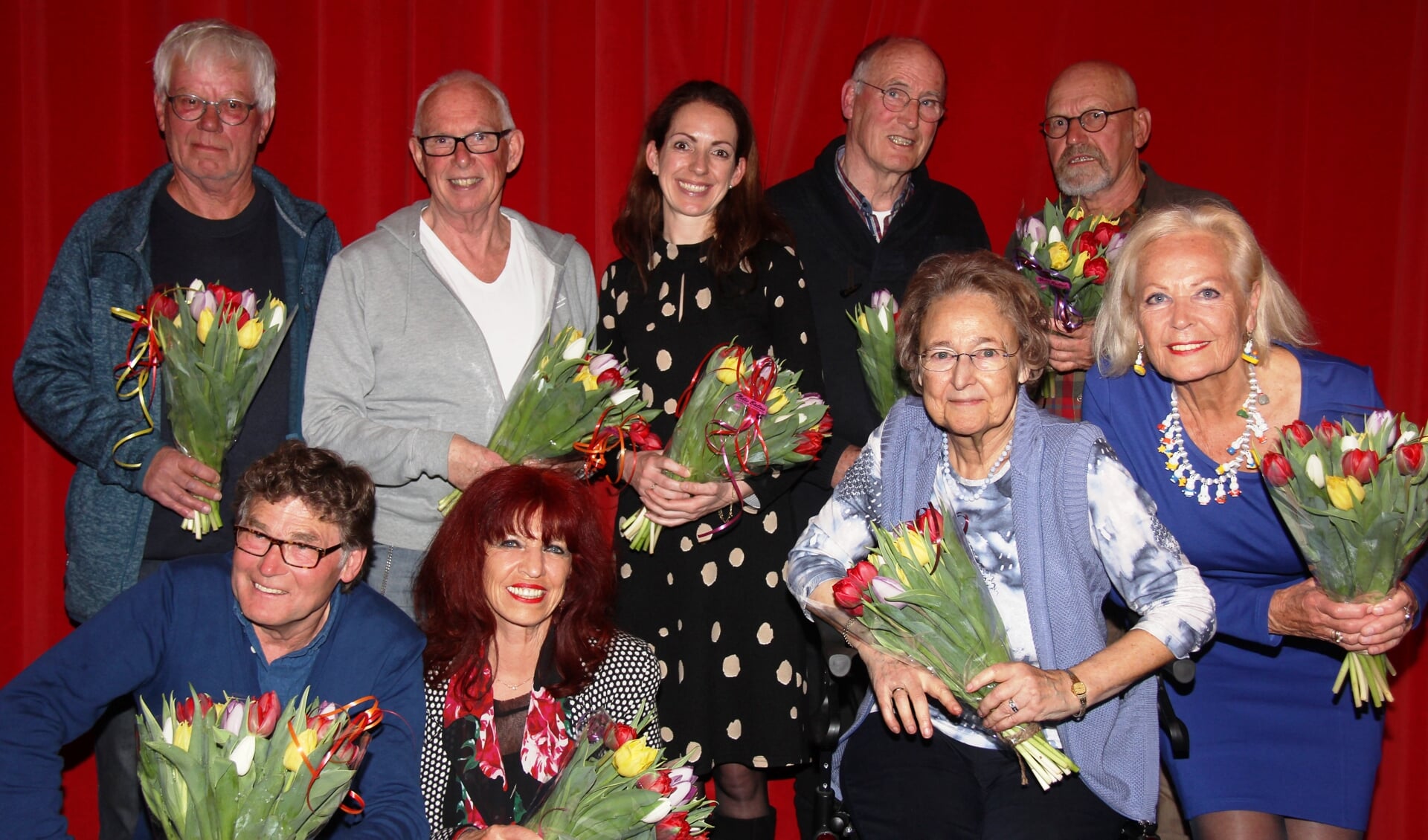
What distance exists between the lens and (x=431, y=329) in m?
2.79

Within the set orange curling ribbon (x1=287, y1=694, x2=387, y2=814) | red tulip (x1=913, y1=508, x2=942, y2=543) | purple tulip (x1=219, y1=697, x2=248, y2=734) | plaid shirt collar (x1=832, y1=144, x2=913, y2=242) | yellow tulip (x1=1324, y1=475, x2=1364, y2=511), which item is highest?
plaid shirt collar (x1=832, y1=144, x2=913, y2=242)

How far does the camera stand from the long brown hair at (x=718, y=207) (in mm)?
2875

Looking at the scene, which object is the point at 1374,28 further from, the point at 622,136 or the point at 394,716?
the point at 394,716

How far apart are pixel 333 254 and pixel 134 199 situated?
0.51 meters

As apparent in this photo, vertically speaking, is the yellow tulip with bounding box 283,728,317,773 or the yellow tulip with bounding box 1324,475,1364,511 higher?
the yellow tulip with bounding box 1324,475,1364,511

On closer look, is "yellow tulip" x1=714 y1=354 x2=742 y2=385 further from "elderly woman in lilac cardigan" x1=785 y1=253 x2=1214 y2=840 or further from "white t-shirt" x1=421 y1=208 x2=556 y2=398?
"white t-shirt" x1=421 y1=208 x2=556 y2=398

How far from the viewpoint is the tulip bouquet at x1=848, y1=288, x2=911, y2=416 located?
280 cm

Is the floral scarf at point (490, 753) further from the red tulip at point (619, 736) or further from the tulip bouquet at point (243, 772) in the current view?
the tulip bouquet at point (243, 772)

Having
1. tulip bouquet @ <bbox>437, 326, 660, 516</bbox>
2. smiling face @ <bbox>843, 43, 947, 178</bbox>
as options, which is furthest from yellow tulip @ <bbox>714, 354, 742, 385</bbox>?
smiling face @ <bbox>843, 43, 947, 178</bbox>

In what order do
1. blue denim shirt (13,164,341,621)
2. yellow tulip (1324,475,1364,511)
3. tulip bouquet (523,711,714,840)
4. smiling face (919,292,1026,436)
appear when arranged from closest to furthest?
tulip bouquet (523,711,714,840)
yellow tulip (1324,475,1364,511)
smiling face (919,292,1026,436)
blue denim shirt (13,164,341,621)

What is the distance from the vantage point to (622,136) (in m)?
3.44

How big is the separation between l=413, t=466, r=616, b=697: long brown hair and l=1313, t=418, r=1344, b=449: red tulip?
1.45m

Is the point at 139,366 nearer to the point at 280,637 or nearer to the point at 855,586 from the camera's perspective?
the point at 280,637

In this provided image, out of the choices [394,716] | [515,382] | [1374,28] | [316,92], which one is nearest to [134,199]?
[316,92]
